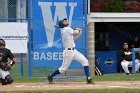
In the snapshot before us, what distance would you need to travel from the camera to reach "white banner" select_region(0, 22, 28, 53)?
726 inches

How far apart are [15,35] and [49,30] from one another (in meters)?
1.23

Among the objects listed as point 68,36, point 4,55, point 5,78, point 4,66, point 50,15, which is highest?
point 50,15

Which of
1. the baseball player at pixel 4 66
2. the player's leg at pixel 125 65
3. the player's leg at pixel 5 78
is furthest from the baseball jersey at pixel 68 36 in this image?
the player's leg at pixel 125 65

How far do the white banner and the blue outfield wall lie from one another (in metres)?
0.36

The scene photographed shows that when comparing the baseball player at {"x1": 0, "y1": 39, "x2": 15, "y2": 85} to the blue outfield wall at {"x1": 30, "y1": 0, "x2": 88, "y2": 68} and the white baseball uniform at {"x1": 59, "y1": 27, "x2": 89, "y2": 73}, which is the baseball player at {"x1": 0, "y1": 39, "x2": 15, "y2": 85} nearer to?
the white baseball uniform at {"x1": 59, "y1": 27, "x2": 89, "y2": 73}

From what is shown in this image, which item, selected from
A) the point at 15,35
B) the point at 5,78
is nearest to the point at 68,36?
the point at 5,78

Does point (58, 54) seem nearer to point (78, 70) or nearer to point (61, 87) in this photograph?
point (78, 70)

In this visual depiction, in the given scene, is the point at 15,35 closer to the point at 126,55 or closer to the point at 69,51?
the point at 69,51

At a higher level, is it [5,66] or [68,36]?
[68,36]

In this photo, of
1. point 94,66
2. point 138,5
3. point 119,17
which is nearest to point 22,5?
point 94,66

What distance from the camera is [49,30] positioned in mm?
18797

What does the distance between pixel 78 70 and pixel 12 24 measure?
2942mm

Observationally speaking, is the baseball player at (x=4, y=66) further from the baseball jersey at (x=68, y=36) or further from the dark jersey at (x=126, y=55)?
the dark jersey at (x=126, y=55)

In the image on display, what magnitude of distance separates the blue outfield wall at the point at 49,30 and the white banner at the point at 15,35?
0.36m
